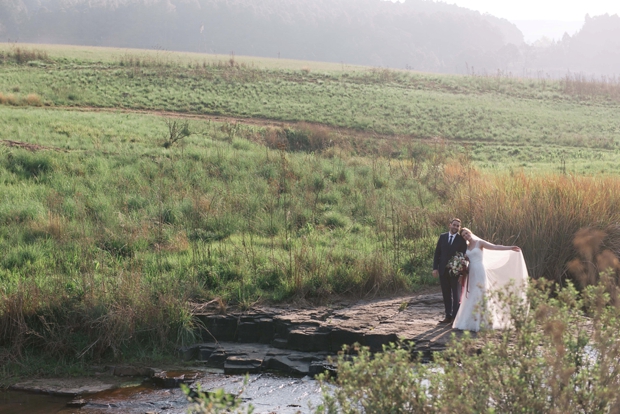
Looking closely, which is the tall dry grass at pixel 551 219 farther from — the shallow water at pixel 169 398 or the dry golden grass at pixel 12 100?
the dry golden grass at pixel 12 100

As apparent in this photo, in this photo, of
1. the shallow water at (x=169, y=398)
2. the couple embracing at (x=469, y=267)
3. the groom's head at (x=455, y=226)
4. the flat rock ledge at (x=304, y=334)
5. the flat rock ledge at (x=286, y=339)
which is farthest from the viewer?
the groom's head at (x=455, y=226)

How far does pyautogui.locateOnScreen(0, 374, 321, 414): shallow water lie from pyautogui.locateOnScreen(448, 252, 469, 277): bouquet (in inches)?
106

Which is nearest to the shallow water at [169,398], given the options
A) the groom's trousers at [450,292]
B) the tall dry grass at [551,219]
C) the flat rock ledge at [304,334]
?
the flat rock ledge at [304,334]

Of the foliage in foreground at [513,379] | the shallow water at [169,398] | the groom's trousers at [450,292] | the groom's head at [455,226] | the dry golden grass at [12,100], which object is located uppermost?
the dry golden grass at [12,100]

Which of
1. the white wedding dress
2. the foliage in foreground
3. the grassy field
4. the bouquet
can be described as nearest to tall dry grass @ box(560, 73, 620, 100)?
the grassy field

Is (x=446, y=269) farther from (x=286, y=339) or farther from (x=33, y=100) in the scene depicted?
(x=33, y=100)

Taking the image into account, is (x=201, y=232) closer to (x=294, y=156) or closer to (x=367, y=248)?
(x=367, y=248)

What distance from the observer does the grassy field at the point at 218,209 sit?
378 inches

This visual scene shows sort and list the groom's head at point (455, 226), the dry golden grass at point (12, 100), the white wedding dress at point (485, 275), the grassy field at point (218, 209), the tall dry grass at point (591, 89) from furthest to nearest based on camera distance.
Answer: the tall dry grass at point (591, 89), the dry golden grass at point (12, 100), the grassy field at point (218, 209), the groom's head at point (455, 226), the white wedding dress at point (485, 275)

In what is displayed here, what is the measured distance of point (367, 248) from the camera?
12836 mm

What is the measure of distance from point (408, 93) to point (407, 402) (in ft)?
139

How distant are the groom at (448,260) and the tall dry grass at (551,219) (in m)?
2.43

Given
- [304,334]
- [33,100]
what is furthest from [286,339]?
[33,100]

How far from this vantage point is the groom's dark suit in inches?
374
